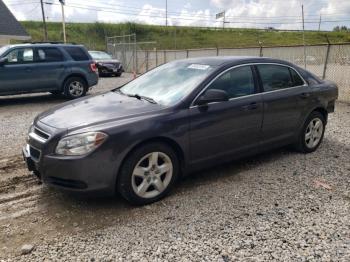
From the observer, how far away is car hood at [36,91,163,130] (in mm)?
3709

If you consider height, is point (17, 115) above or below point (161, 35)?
below

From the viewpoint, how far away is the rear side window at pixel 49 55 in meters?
10.5

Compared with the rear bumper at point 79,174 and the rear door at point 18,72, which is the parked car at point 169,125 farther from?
the rear door at point 18,72

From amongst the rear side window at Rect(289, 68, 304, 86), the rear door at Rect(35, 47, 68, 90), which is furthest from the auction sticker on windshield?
the rear door at Rect(35, 47, 68, 90)

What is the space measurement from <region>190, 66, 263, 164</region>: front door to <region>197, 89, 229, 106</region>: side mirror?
0.24ft

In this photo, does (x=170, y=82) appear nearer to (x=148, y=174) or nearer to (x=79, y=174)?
(x=148, y=174)

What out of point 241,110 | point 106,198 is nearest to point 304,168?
point 241,110

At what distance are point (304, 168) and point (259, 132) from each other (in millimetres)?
881

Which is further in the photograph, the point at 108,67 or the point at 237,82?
the point at 108,67

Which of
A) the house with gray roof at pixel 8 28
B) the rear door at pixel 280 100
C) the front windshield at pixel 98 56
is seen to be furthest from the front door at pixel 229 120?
the house with gray roof at pixel 8 28

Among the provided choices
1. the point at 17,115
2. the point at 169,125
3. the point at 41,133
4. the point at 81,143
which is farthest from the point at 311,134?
the point at 17,115

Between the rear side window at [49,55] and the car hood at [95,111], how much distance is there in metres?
6.78

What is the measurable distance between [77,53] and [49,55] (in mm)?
→ 915

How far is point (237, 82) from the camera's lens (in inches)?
181
